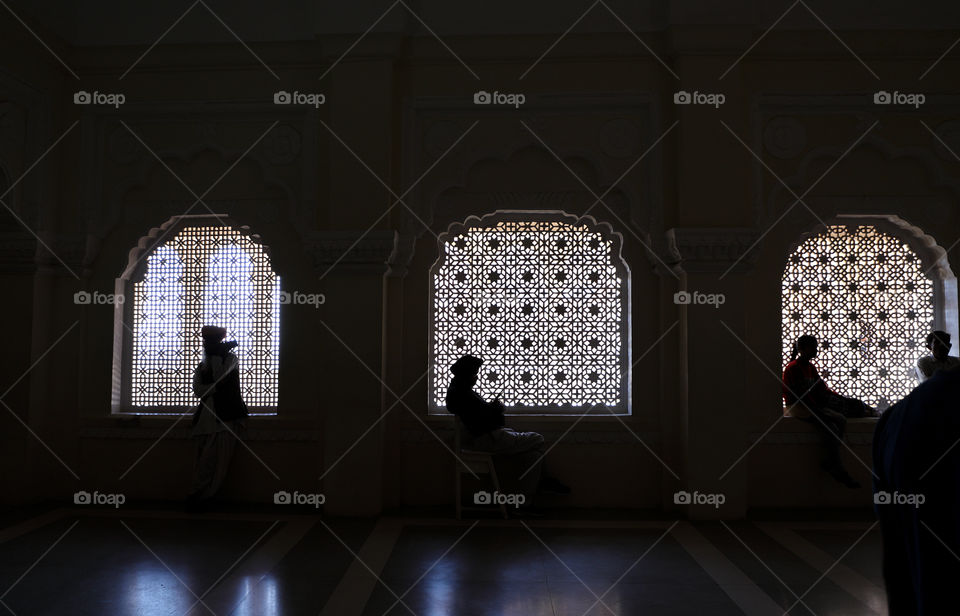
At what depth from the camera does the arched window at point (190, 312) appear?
597 cm

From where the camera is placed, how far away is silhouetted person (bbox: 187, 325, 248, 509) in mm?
5531

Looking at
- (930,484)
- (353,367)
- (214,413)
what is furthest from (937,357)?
(214,413)

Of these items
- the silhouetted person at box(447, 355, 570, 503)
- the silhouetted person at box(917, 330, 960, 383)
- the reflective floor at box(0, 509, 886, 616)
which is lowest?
the reflective floor at box(0, 509, 886, 616)

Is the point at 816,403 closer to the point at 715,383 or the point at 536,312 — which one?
the point at 715,383

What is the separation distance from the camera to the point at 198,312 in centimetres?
603

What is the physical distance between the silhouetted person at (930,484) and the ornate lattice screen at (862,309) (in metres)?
3.85

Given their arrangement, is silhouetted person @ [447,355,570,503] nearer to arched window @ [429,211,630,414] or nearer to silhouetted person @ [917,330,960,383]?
arched window @ [429,211,630,414]

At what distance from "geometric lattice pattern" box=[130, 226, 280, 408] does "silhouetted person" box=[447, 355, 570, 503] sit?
1.61 m

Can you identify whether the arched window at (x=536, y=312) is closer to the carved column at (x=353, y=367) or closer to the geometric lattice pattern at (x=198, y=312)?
the carved column at (x=353, y=367)

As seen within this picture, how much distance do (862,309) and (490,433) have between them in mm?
3092

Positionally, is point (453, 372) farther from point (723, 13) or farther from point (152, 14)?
point (152, 14)

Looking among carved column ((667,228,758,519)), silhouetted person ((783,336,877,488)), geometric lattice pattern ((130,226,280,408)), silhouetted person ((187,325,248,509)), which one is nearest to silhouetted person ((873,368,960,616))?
carved column ((667,228,758,519))

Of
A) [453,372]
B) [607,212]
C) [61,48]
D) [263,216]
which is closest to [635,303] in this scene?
[607,212]

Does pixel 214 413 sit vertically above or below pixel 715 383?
below
